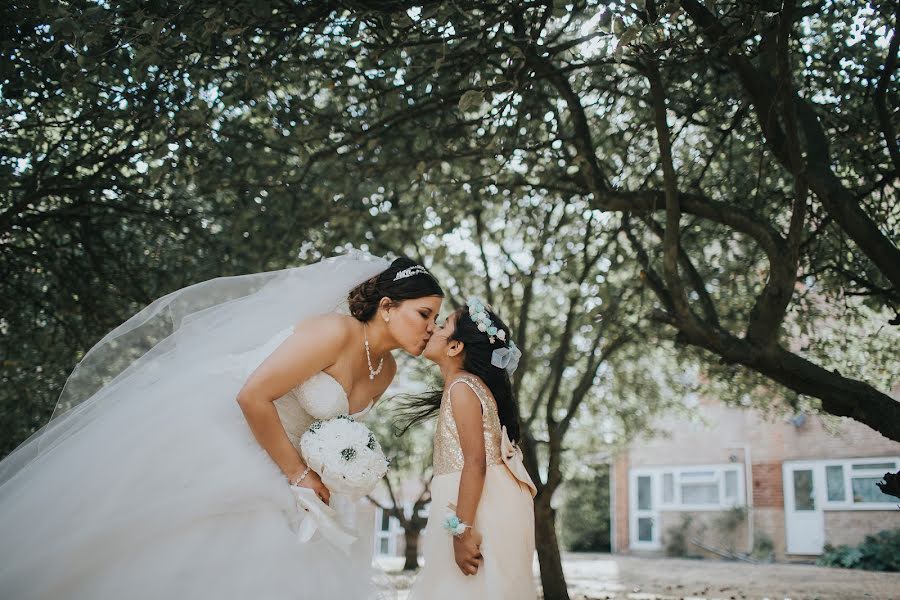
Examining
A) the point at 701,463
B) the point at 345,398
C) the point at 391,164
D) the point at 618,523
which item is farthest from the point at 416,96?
the point at 618,523

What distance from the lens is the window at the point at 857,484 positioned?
2052 cm

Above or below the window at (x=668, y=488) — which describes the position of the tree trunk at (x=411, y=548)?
below

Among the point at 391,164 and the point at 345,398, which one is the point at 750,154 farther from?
the point at 345,398

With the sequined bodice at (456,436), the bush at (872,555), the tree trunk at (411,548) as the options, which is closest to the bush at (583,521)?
the bush at (872,555)

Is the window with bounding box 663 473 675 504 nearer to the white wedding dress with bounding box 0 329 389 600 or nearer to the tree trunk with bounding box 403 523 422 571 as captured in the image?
the tree trunk with bounding box 403 523 422 571

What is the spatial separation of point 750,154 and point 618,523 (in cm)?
2079

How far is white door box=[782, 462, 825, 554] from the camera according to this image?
21.3 meters

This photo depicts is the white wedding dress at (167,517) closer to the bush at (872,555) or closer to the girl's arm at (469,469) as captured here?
the girl's arm at (469,469)

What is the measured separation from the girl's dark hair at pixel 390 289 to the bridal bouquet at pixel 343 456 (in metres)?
0.69

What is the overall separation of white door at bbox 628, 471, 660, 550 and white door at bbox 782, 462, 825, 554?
461 cm

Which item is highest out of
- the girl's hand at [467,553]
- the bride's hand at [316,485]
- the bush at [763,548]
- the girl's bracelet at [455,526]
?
the bride's hand at [316,485]

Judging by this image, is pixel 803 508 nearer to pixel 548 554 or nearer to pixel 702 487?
pixel 702 487

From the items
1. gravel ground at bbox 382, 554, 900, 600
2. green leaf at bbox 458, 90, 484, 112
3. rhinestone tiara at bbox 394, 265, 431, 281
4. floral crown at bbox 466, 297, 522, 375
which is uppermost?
green leaf at bbox 458, 90, 484, 112

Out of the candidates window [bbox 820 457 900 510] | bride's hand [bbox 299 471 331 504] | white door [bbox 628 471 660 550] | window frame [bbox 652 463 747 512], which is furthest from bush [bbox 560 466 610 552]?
bride's hand [bbox 299 471 331 504]
